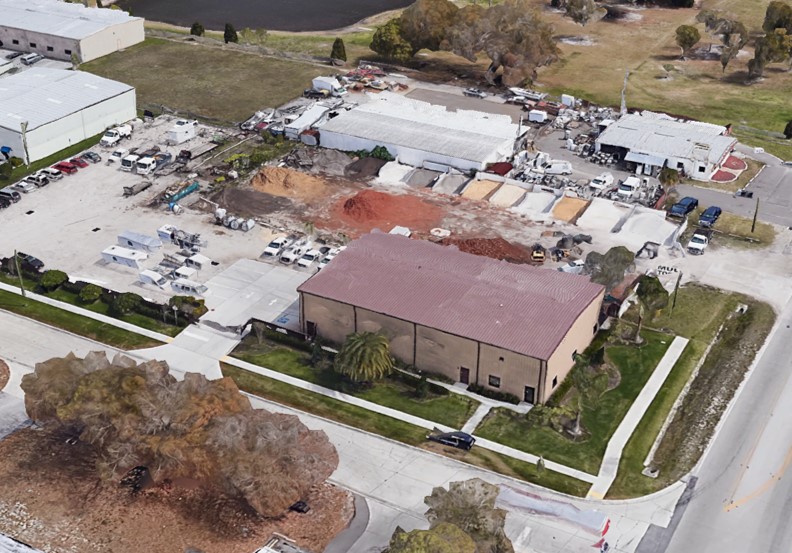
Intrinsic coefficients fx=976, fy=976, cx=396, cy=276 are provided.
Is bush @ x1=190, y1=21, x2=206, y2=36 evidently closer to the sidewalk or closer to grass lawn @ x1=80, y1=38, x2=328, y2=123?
grass lawn @ x1=80, y1=38, x2=328, y2=123

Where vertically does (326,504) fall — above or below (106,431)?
below

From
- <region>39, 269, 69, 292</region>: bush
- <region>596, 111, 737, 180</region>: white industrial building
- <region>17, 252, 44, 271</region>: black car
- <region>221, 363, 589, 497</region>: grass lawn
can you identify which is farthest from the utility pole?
<region>596, 111, 737, 180</region>: white industrial building

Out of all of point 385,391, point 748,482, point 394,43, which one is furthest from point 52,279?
point 394,43

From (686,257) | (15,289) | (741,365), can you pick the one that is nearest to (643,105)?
(686,257)

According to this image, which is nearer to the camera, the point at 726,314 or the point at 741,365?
the point at 741,365

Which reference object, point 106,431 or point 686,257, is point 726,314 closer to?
point 686,257

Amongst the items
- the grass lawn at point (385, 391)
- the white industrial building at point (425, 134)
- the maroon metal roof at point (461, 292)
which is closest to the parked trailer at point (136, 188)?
the white industrial building at point (425, 134)

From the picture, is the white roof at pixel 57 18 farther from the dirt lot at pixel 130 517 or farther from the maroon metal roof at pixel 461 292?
the dirt lot at pixel 130 517
